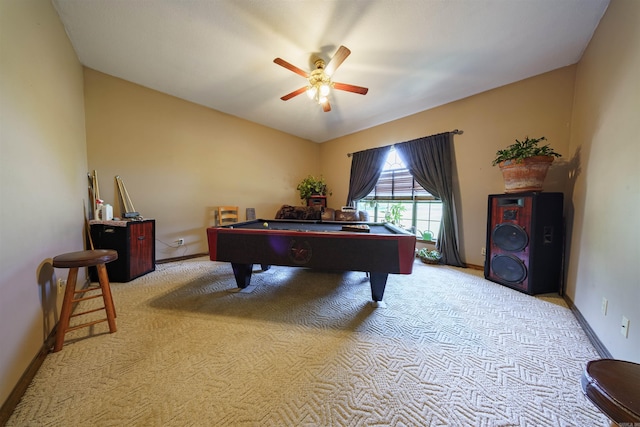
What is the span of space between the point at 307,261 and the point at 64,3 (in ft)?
10.1

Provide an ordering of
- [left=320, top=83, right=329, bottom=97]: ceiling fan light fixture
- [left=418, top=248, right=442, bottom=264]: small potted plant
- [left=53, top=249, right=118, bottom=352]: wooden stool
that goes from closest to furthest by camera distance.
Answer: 1. [left=53, top=249, right=118, bottom=352]: wooden stool
2. [left=320, top=83, right=329, bottom=97]: ceiling fan light fixture
3. [left=418, top=248, right=442, bottom=264]: small potted plant

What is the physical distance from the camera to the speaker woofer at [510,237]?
7.60 feet

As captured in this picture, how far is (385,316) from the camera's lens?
1.88 m

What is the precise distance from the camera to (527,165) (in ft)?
7.50

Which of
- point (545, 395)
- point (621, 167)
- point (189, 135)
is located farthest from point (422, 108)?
point (189, 135)

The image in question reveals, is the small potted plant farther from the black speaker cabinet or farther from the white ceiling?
the white ceiling

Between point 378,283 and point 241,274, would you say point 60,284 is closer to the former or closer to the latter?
point 241,274

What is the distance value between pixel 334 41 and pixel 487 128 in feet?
8.17

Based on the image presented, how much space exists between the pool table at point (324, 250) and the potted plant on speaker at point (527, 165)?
166cm

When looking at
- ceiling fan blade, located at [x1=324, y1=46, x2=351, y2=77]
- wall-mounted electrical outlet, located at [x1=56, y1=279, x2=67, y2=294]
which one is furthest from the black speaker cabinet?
wall-mounted electrical outlet, located at [x1=56, y1=279, x2=67, y2=294]

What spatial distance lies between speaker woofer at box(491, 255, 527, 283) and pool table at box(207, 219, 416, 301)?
62.4 inches

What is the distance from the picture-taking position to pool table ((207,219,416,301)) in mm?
1696

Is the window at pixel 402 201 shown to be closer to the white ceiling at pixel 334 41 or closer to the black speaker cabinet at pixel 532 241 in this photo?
the black speaker cabinet at pixel 532 241

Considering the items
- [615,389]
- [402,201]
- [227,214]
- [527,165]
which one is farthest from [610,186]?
[227,214]
